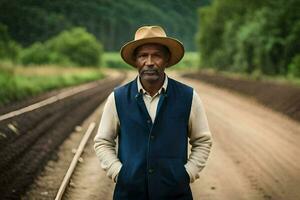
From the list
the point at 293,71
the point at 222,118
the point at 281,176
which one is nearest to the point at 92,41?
the point at 293,71

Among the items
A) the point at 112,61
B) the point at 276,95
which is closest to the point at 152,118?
the point at 276,95

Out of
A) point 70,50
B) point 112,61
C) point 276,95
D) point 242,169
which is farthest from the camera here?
point 112,61

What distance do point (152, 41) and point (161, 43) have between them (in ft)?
0.25

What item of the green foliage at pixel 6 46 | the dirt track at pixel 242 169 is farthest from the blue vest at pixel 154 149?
the green foliage at pixel 6 46

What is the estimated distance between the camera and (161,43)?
4.24 m

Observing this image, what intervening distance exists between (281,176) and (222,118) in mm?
11203

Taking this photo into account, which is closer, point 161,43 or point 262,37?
point 161,43

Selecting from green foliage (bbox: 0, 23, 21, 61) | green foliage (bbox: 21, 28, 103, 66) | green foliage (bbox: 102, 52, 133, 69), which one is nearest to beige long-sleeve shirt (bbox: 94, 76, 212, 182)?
green foliage (bbox: 0, 23, 21, 61)

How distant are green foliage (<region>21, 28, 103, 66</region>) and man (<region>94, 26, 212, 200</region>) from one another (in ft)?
176

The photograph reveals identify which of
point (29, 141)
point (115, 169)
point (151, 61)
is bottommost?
point (29, 141)

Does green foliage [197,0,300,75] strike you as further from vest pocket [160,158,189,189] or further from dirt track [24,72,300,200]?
vest pocket [160,158,189,189]

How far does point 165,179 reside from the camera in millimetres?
4055

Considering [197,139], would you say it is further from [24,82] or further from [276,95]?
[24,82]

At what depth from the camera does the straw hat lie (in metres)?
4.14
